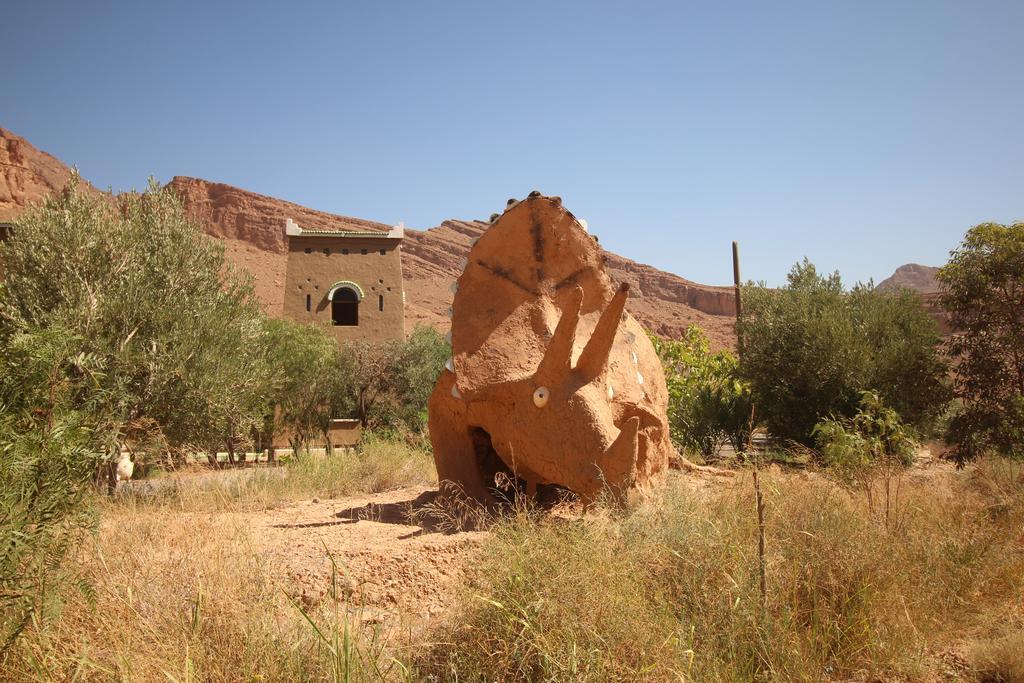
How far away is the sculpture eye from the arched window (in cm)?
2426

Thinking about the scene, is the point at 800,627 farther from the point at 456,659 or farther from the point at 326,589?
the point at 326,589

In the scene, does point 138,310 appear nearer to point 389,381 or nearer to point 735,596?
point 735,596

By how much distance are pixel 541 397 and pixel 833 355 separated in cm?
1037

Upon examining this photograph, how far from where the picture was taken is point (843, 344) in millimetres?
14406

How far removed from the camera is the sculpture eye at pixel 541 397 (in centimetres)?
628

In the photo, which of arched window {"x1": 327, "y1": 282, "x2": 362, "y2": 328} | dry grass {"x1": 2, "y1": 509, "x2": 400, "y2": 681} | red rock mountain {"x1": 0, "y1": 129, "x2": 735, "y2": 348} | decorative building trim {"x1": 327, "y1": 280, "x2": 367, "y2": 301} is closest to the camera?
dry grass {"x1": 2, "y1": 509, "x2": 400, "y2": 681}

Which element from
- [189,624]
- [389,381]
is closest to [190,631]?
[189,624]

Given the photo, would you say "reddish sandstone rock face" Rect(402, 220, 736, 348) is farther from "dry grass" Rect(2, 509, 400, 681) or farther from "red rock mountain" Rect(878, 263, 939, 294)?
"dry grass" Rect(2, 509, 400, 681)

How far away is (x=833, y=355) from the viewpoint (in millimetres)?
14453

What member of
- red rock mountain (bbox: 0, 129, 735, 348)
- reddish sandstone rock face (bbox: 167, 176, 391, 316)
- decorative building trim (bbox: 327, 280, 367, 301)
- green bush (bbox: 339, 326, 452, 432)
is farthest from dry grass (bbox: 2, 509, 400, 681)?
reddish sandstone rock face (bbox: 167, 176, 391, 316)

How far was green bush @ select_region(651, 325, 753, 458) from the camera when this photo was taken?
15.6m

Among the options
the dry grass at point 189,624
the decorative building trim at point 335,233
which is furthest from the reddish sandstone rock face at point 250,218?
the dry grass at point 189,624

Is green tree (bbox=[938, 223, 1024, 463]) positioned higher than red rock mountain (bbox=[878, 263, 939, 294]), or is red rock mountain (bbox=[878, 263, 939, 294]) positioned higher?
red rock mountain (bbox=[878, 263, 939, 294])

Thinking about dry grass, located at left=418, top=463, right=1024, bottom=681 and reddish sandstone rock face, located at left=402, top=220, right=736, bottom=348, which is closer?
dry grass, located at left=418, top=463, right=1024, bottom=681
